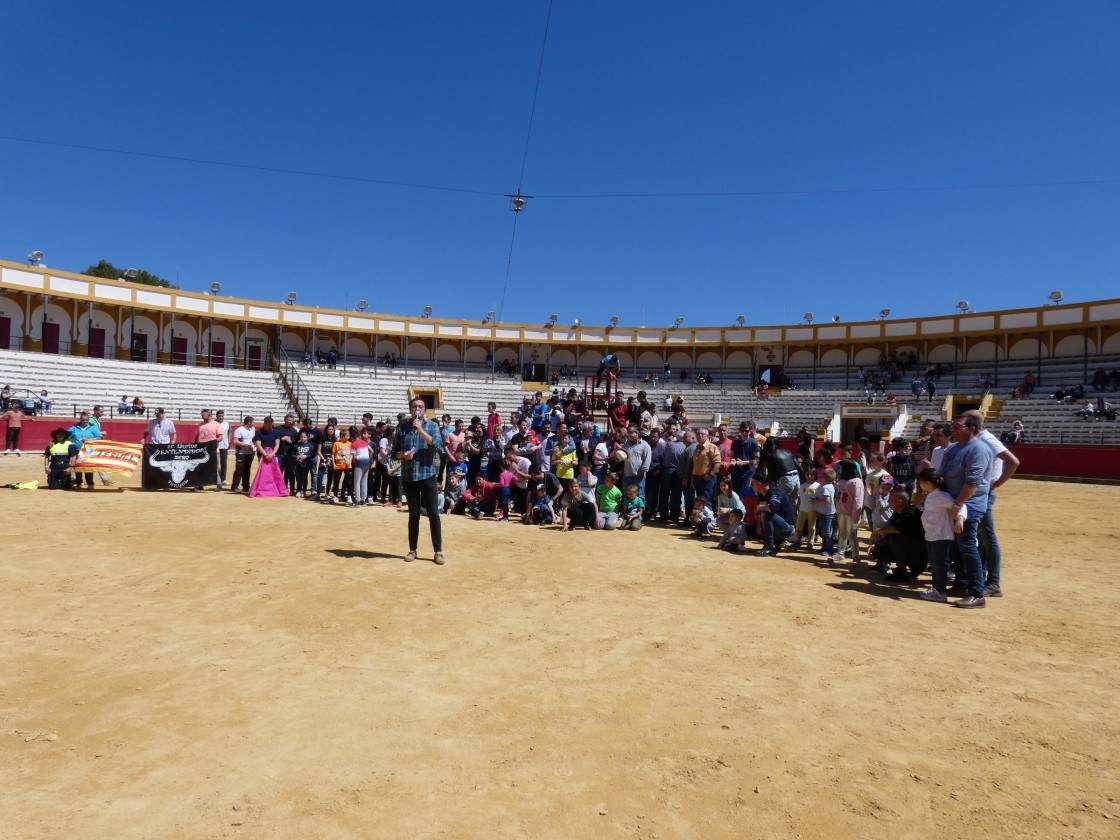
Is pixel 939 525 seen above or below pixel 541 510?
above

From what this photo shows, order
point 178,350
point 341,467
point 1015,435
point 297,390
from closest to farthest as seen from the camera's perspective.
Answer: point 341,467
point 1015,435
point 297,390
point 178,350

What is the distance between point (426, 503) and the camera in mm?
7566

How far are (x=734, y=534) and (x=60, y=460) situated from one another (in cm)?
1386

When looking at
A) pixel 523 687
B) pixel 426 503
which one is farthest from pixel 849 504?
pixel 523 687

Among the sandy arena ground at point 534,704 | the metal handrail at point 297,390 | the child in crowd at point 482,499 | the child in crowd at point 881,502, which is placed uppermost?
the metal handrail at point 297,390

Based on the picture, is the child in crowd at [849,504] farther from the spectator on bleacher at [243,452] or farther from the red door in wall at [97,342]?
the red door in wall at [97,342]

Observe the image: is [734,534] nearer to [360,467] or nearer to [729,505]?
[729,505]

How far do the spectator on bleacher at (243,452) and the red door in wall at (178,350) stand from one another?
29.5 meters

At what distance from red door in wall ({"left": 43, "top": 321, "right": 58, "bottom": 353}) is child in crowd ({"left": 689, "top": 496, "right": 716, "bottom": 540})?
3843cm

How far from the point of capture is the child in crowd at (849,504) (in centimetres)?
841

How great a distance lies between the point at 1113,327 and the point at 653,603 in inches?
1597

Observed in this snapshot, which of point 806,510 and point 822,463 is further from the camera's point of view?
point 806,510

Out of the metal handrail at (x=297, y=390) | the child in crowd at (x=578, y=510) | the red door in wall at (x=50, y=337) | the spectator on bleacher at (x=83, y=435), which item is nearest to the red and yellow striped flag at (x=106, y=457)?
the spectator on bleacher at (x=83, y=435)

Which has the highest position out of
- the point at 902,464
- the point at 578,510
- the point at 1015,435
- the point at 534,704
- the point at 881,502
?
the point at 1015,435
